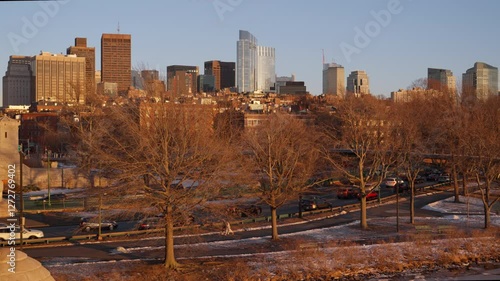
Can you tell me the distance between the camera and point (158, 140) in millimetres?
21000

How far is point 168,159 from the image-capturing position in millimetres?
21078

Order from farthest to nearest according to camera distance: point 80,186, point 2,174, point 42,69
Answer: point 42,69 < point 80,186 < point 2,174

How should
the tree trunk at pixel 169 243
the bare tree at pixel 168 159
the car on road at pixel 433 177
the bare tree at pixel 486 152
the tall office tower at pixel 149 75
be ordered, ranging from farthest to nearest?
the car on road at pixel 433 177 < the bare tree at pixel 486 152 < the tall office tower at pixel 149 75 < the tree trunk at pixel 169 243 < the bare tree at pixel 168 159

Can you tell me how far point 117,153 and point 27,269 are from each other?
1021 centimetres

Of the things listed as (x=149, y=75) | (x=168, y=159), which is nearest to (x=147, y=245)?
(x=168, y=159)

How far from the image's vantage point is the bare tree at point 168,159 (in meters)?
20.5

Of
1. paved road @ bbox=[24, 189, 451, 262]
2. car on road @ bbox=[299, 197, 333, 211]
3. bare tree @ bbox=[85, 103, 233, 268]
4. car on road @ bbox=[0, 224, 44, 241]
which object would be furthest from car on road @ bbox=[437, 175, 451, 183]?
car on road @ bbox=[0, 224, 44, 241]

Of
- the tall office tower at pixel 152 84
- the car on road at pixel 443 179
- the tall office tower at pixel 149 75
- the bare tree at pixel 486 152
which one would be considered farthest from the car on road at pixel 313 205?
the car on road at pixel 443 179

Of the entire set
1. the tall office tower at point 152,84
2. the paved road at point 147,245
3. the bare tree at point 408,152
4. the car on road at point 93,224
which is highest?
the tall office tower at point 152,84

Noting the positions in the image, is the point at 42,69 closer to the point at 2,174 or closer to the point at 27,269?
the point at 2,174

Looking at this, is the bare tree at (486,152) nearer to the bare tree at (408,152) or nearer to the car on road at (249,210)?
the bare tree at (408,152)

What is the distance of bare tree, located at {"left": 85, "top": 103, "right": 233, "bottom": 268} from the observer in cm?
2053

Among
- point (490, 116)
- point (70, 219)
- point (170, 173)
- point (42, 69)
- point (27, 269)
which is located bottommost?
point (70, 219)

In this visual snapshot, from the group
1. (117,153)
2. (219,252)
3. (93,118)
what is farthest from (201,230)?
(93,118)
